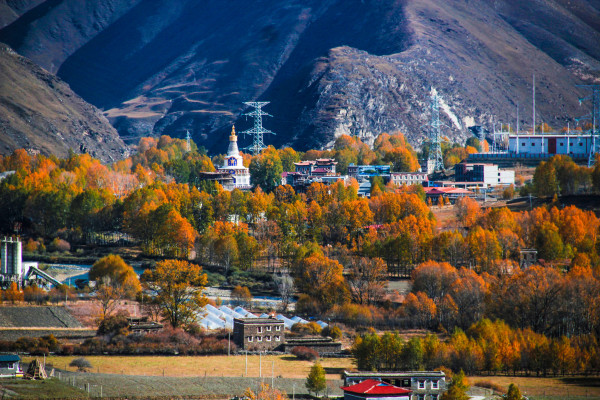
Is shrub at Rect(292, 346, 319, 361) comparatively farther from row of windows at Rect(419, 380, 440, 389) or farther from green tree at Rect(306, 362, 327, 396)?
row of windows at Rect(419, 380, 440, 389)

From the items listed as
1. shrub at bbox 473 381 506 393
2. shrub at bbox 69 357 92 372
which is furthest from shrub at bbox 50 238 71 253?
shrub at bbox 473 381 506 393

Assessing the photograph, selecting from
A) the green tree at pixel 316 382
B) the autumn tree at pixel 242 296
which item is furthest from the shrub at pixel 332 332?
the green tree at pixel 316 382

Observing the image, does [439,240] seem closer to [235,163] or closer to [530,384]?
[530,384]

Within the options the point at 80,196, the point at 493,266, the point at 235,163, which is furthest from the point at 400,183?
the point at 493,266

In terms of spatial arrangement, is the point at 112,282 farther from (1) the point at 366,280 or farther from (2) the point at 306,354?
(2) the point at 306,354

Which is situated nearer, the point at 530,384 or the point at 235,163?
the point at 530,384
